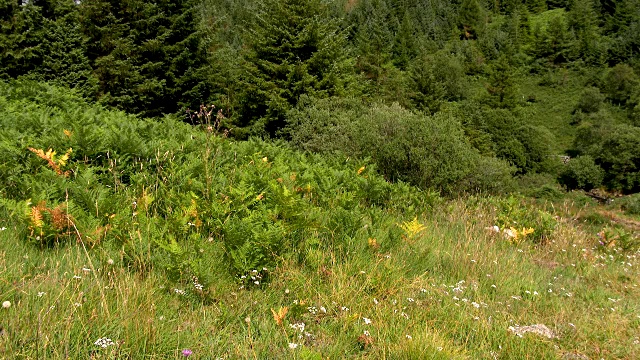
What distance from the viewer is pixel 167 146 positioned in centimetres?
534

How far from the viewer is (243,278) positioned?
9.62 ft

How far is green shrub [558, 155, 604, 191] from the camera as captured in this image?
46094mm

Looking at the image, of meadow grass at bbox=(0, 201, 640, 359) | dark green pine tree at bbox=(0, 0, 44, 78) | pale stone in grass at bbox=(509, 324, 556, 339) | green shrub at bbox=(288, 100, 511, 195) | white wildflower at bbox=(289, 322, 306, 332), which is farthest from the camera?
dark green pine tree at bbox=(0, 0, 44, 78)

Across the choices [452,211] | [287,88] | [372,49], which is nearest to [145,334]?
[452,211]

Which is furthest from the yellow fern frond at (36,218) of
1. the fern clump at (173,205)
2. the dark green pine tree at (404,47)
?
the dark green pine tree at (404,47)

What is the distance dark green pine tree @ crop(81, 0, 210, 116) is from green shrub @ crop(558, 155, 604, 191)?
42.2 meters

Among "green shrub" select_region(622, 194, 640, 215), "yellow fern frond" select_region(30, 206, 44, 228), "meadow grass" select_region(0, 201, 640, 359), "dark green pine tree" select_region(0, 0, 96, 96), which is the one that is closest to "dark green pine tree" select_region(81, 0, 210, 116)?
"dark green pine tree" select_region(0, 0, 96, 96)

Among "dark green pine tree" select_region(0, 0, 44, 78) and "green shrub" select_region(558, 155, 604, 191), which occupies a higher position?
"dark green pine tree" select_region(0, 0, 44, 78)

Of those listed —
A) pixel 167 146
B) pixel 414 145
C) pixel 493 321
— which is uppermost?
pixel 167 146

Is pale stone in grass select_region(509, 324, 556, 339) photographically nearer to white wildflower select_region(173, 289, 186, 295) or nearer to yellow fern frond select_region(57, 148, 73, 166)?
white wildflower select_region(173, 289, 186, 295)

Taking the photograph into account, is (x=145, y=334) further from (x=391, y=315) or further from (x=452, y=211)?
(x=452, y=211)

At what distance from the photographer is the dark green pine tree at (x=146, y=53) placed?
21.8m

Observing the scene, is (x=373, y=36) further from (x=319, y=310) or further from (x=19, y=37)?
(x=319, y=310)

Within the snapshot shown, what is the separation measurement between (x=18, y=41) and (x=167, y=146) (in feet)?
71.2
